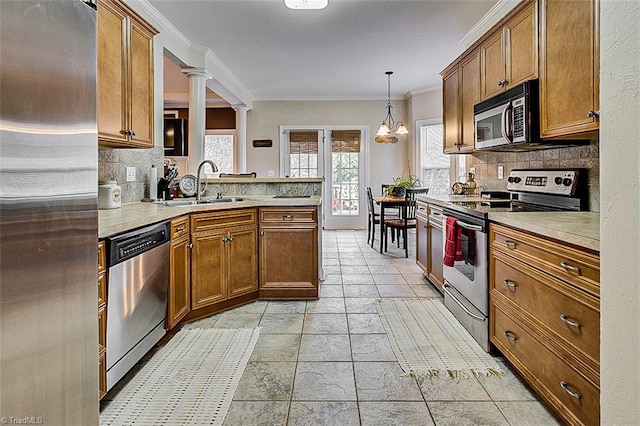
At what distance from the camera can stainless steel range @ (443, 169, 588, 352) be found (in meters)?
2.48

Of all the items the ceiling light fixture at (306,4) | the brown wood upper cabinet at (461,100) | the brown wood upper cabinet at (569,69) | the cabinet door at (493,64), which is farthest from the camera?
the brown wood upper cabinet at (461,100)

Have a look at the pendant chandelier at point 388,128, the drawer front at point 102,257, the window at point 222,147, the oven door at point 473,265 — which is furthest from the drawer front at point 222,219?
the window at point 222,147

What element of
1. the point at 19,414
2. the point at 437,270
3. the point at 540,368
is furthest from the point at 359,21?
the point at 19,414

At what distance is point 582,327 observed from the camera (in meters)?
1.54

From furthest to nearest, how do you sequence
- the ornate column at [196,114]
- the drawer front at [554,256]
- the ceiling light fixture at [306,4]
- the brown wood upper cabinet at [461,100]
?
the ornate column at [196,114] → the brown wood upper cabinet at [461,100] → the ceiling light fixture at [306,4] → the drawer front at [554,256]

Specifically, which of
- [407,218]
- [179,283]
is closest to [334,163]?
[407,218]

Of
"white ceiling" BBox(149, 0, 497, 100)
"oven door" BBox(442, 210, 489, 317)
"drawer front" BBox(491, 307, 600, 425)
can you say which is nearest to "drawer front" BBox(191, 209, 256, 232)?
"oven door" BBox(442, 210, 489, 317)

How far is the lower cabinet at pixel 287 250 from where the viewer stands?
11.3 feet

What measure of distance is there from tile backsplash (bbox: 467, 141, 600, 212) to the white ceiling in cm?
134

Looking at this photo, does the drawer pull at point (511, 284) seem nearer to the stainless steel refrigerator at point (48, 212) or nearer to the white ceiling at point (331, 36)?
the stainless steel refrigerator at point (48, 212)

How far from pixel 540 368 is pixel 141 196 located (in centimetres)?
305

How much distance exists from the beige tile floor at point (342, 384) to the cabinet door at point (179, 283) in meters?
0.33

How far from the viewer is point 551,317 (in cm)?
176

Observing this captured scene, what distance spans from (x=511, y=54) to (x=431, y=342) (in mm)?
2053
